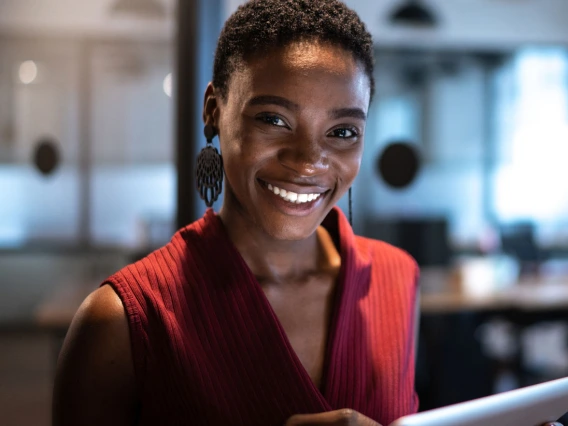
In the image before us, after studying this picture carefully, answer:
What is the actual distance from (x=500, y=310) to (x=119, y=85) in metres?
2.49

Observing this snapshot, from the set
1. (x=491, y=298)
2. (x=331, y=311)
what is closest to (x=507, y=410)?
(x=331, y=311)

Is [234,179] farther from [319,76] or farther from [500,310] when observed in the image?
[500,310]

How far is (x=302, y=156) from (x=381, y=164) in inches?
40.9

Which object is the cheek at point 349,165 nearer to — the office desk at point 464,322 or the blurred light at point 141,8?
the blurred light at point 141,8

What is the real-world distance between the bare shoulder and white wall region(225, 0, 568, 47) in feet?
12.7

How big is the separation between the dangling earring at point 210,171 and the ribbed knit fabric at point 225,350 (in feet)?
0.15

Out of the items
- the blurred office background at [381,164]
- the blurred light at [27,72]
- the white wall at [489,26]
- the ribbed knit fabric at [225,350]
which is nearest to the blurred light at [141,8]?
the blurred office background at [381,164]

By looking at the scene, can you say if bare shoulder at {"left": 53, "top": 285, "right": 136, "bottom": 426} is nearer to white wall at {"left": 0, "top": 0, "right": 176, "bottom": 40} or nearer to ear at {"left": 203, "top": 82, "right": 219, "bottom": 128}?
ear at {"left": 203, "top": 82, "right": 219, "bottom": 128}

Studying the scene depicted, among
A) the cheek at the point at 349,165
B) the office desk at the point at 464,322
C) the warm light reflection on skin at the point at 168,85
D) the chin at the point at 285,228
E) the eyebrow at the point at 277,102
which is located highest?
the warm light reflection on skin at the point at 168,85

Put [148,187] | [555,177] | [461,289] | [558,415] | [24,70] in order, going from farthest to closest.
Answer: [555,177], [461,289], [148,187], [24,70], [558,415]

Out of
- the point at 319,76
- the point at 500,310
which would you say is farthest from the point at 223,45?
the point at 500,310

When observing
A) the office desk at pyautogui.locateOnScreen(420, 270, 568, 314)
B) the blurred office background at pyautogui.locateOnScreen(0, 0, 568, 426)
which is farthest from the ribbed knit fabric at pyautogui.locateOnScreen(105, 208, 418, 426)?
the office desk at pyautogui.locateOnScreen(420, 270, 568, 314)

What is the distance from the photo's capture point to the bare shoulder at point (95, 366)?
90cm

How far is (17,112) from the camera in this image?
160cm
